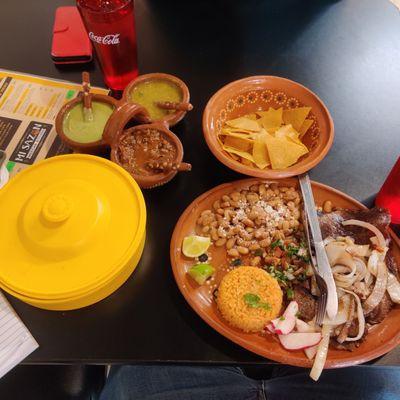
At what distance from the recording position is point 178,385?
125cm

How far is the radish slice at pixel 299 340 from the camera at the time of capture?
3.10 feet

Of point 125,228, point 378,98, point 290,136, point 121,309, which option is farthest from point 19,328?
point 378,98

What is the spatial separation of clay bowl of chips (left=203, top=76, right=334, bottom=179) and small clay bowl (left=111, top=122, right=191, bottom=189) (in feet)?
0.32

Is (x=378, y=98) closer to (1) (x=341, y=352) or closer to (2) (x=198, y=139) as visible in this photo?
(2) (x=198, y=139)

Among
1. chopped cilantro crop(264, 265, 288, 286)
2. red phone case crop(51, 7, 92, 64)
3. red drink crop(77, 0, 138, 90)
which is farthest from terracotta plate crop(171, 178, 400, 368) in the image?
red phone case crop(51, 7, 92, 64)

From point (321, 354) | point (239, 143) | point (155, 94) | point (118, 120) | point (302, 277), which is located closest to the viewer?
point (321, 354)

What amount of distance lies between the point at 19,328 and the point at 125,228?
362 millimetres

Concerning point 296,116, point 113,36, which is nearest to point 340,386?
point 296,116

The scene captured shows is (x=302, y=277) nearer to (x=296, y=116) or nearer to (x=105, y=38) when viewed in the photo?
(x=296, y=116)

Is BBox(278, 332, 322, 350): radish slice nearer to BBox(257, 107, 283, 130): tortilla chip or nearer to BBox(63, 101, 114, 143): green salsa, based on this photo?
BBox(257, 107, 283, 130): tortilla chip

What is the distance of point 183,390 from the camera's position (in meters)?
1.24

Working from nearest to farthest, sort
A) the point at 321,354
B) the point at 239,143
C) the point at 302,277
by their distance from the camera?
the point at 321,354, the point at 302,277, the point at 239,143

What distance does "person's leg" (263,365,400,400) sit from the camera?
1.22 metres

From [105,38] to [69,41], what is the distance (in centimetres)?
33
